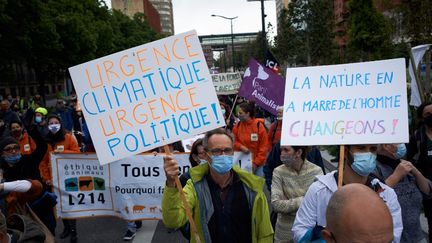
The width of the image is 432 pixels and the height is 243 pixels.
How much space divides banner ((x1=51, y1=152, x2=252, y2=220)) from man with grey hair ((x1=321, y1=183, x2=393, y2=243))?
443cm

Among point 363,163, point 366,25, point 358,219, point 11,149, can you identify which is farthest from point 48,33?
point 358,219

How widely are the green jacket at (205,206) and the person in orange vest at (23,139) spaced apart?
3104 millimetres

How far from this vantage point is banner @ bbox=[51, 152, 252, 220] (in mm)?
6105

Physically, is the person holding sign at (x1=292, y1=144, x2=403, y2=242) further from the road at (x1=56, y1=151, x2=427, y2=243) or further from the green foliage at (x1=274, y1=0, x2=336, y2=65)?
the green foliage at (x1=274, y1=0, x2=336, y2=65)

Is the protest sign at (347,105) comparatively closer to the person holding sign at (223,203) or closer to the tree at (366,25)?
the person holding sign at (223,203)

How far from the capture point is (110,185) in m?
6.18

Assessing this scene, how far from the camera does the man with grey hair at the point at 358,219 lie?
159cm

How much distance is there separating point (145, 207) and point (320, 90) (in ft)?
12.1

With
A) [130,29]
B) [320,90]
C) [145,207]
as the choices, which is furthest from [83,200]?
[130,29]

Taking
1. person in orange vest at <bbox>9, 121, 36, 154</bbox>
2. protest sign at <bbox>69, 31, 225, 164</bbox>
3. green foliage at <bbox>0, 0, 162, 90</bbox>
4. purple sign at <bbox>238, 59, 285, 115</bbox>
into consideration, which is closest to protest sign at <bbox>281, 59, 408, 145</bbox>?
protest sign at <bbox>69, 31, 225, 164</bbox>

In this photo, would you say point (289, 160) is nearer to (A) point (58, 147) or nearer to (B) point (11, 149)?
(B) point (11, 149)

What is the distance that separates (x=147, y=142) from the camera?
9.98 feet

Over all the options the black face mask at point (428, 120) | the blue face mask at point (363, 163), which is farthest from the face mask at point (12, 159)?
the black face mask at point (428, 120)

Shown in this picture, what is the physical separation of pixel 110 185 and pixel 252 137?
223 cm
